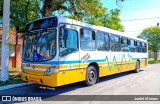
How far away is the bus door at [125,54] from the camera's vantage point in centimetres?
1366

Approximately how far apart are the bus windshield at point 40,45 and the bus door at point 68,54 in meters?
0.35

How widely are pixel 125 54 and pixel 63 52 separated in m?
7.01

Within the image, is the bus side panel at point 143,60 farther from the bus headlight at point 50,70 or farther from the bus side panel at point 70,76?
the bus headlight at point 50,70

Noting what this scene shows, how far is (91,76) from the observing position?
1012 cm

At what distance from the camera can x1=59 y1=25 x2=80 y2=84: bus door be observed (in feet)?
26.3

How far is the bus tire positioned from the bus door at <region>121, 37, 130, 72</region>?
12.3ft

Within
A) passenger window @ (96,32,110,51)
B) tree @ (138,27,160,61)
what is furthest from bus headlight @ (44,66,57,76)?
A: tree @ (138,27,160,61)

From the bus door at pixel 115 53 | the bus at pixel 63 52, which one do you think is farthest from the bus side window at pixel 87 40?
the bus door at pixel 115 53

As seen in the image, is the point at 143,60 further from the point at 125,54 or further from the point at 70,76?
the point at 70,76

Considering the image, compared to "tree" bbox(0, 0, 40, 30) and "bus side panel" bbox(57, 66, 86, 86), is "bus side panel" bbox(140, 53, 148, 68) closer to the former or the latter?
"bus side panel" bbox(57, 66, 86, 86)

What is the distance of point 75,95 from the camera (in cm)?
805

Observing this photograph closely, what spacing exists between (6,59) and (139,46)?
11.4 m

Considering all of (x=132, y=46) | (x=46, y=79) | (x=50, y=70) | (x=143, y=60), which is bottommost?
(x=46, y=79)

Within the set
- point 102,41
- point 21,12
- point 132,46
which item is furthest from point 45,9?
point 132,46
